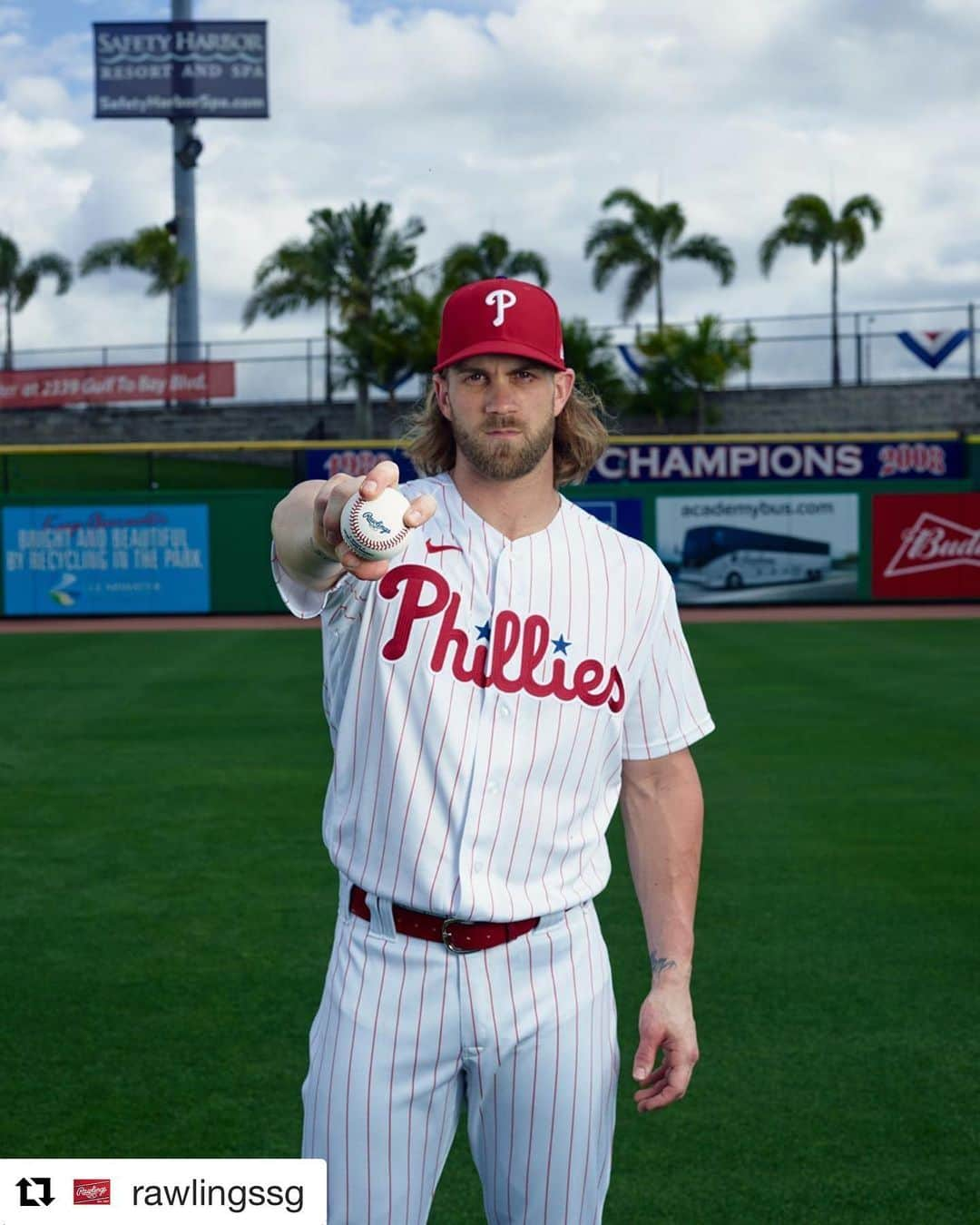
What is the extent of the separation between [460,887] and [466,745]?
26 centimetres

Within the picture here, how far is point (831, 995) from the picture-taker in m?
5.41

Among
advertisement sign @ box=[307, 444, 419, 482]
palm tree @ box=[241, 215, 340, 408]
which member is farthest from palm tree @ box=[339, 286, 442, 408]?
advertisement sign @ box=[307, 444, 419, 482]

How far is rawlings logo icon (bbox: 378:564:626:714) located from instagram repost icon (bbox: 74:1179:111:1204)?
1045mm

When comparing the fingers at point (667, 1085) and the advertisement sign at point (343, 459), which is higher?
the advertisement sign at point (343, 459)

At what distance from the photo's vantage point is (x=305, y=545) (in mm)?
2443

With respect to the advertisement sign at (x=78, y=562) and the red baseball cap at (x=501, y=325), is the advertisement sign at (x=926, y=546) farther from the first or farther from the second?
the red baseball cap at (x=501, y=325)

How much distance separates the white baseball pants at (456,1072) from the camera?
252cm

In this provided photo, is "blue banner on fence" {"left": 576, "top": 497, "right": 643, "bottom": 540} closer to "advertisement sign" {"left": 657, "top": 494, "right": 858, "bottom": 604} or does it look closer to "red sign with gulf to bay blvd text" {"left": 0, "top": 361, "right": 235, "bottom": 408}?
"advertisement sign" {"left": 657, "top": 494, "right": 858, "bottom": 604}

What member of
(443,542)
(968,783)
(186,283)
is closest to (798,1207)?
(443,542)

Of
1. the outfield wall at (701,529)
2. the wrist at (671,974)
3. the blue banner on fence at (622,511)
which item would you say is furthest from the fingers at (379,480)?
the blue banner on fence at (622,511)

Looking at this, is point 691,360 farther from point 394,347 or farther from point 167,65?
point 167,65

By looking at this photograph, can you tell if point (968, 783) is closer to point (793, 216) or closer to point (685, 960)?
point (685, 960)

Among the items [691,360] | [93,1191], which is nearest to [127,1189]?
[93,1191]

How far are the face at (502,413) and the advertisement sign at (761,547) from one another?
2285 cm
